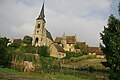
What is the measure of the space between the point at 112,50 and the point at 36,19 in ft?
238

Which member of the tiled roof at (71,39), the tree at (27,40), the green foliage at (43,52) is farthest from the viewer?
the tiled roof at (71,39)

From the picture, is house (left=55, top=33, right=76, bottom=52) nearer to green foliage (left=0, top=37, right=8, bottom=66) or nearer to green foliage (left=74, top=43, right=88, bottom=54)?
green foliage (left=74, top=43, right=88, bottom=54)

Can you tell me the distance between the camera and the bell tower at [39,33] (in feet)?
297

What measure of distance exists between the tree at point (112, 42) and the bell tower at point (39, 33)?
61.3 m

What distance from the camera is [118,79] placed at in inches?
978

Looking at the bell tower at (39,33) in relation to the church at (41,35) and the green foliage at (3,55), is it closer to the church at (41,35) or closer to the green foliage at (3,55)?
the church at (41,35)

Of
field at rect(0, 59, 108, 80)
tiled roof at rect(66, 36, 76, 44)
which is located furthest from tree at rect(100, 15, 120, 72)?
tiled roof at rect(66, 36, 76, 44)

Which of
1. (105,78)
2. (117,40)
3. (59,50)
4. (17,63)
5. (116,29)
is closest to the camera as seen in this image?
(117,40)

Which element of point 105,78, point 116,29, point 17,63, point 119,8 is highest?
point 119,8

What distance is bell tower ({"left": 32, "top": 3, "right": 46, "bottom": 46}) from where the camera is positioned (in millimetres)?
90500

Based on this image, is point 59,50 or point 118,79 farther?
point 59,50

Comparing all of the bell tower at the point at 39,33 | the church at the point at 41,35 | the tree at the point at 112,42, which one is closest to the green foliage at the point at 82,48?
the church at the point at 41,35

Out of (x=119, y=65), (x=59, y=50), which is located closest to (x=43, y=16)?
(x=59, y=50)

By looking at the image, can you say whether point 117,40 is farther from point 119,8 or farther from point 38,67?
point 38,67
